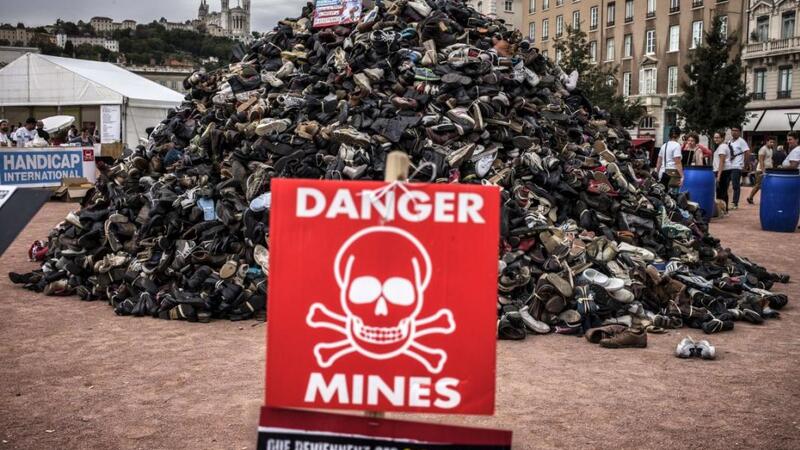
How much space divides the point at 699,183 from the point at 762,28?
114ft

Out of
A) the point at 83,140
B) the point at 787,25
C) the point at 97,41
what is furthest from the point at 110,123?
the point at 97,41

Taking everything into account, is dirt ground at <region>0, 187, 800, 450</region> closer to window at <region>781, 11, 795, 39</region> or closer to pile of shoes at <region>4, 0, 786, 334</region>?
pile of shoes at <region>4, 0, 786, 334</region>

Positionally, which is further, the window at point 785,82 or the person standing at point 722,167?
the window at point 785,82

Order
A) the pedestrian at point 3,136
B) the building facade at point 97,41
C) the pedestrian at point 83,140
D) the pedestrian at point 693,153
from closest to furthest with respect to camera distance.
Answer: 1. the pedestrian at point 693,153
2. the pedestrian at point 3,136
3. the pedestrian at point 83,140
4. the building facade at point 97,41

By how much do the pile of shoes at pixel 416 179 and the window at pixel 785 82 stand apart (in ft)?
118

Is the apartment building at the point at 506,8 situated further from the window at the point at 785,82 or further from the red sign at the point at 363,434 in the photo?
the red sign at the point at 363,434

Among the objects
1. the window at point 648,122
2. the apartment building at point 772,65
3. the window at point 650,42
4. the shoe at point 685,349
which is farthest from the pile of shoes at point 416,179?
the window at point 650,42

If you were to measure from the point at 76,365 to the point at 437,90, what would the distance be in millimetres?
5103

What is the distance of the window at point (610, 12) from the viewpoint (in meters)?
53.8

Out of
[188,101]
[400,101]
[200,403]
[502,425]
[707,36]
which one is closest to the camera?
[502,425]

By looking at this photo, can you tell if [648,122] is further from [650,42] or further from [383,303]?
[383,303]

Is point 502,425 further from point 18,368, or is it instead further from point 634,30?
point 634,30

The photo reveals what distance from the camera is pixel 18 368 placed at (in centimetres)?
542

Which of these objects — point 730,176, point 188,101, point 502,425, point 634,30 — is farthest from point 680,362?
point 634,30
